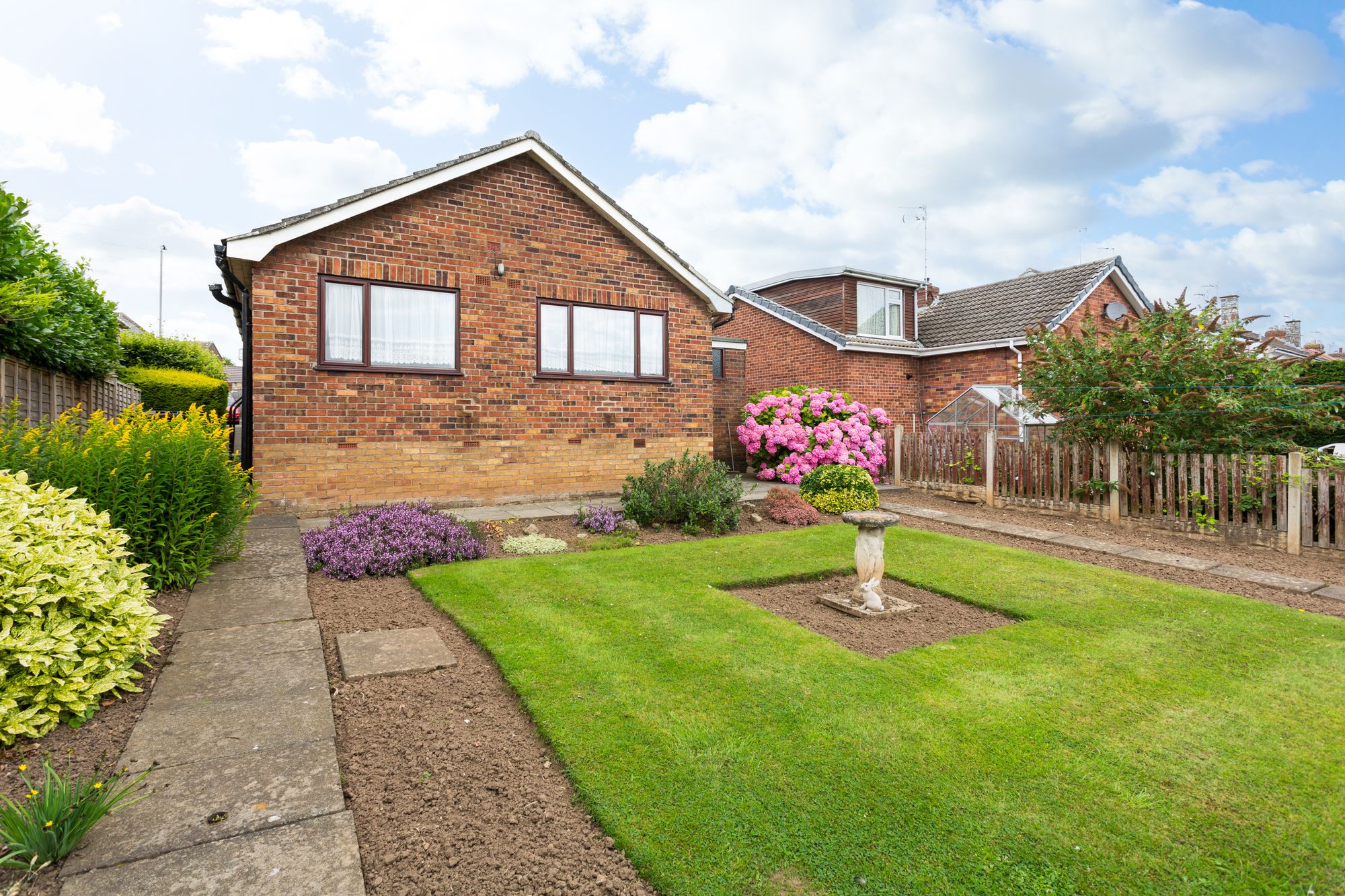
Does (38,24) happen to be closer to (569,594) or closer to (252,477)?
(252,477)

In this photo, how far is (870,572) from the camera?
548cm

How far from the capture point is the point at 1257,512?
844cm

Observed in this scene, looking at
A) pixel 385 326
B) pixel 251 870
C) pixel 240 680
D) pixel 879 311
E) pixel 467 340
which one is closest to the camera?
pixel 251 870

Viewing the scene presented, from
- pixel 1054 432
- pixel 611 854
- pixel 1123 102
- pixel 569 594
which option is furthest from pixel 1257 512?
pixel 611 854

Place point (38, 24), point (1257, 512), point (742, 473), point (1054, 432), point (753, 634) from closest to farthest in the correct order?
1. point (753, 634)
2. point (38, 24)
3. point (1257, 512)
4. point (1054, 432)
5. point (742, 473)

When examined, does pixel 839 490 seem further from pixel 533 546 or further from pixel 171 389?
pixel 171 389

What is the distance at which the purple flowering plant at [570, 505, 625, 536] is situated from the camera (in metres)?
8.41

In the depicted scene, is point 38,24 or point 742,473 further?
point 742,473

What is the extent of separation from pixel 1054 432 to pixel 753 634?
28.9 feet

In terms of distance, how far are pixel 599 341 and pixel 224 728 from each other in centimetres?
888

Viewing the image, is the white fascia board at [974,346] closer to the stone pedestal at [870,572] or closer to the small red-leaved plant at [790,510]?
the small red-leaved plant at [790,510]

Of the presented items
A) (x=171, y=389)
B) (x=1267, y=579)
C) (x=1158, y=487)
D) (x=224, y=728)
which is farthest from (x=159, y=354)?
(x=1267, y=579)

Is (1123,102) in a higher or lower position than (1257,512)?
higher

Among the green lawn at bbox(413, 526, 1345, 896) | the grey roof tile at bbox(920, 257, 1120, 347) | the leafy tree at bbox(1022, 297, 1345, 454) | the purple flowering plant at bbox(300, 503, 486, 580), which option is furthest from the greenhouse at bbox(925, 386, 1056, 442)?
the purple flowering plant at bbox(300, 503, 486, 580)
